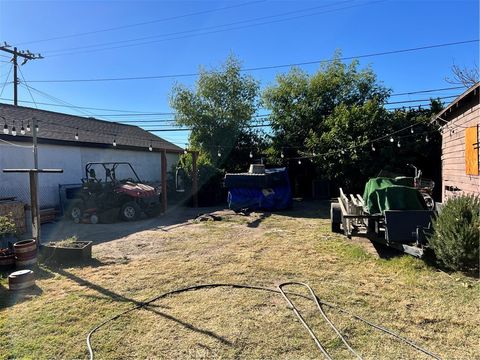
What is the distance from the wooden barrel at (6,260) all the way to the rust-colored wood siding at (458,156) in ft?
27.6

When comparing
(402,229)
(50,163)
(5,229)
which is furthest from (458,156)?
(50,163)

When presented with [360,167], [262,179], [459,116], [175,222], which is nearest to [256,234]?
[175,222]

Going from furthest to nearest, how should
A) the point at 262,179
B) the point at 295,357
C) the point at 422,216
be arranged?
the point at 262,179
the point at 422,216
the point at 295,357

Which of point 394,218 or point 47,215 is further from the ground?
point 394,218

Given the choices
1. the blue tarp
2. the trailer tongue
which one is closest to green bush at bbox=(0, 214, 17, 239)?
the trailer tongue

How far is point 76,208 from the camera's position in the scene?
38.1 feet

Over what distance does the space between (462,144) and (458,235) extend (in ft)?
13.5

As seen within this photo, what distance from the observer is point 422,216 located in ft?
19.8

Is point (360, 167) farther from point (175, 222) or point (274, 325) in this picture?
point (274, 325)

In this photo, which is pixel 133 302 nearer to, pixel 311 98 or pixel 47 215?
pixel 47 215

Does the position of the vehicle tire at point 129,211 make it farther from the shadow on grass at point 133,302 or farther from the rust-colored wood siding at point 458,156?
the rust-colored wood siding at point 458,156

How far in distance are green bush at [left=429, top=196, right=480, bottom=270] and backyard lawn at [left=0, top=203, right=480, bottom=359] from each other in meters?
0.23

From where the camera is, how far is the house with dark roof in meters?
11.0

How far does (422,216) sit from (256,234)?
3.96 meters
